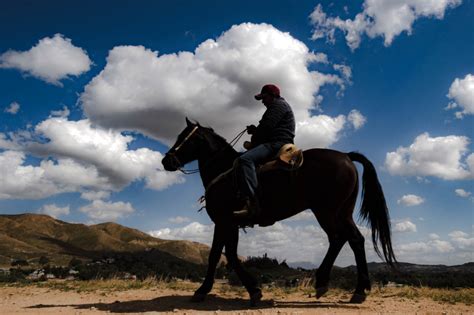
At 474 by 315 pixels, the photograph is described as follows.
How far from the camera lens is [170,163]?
9.12 m

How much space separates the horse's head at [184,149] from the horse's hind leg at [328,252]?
303 centimetres

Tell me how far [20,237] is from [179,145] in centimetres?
7560

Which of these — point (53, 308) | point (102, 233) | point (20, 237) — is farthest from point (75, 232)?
point (53, 308)

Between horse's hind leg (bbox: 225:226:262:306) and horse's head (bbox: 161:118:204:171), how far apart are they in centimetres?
190

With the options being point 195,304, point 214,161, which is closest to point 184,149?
point 214,161

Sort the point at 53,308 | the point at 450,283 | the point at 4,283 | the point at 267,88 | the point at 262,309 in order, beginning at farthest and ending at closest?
1. the point at 4,283
2. the point at 450,283
3. the point at 267,88
4. the point at 53,308
5. the point at 262,309

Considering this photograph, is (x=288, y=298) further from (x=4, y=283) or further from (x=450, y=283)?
(x=4, y=283)

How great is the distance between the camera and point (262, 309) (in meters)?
7.45

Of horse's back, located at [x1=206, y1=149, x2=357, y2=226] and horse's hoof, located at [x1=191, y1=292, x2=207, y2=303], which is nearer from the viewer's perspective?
horse's back, located at [x1=206, y1=149, x2=357, y2=226]

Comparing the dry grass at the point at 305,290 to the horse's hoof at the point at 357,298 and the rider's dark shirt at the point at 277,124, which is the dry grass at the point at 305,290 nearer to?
the horse's hoof at the point at 357,298

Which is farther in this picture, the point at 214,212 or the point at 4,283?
the point at 4,283

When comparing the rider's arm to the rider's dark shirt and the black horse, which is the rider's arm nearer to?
the rider's dark shirt

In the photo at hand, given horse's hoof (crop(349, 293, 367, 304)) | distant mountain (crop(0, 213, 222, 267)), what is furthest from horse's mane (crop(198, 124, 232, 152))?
distant mountain (crop(0, 213, 222, 267))

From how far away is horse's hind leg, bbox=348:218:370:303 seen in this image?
8.02 meters
